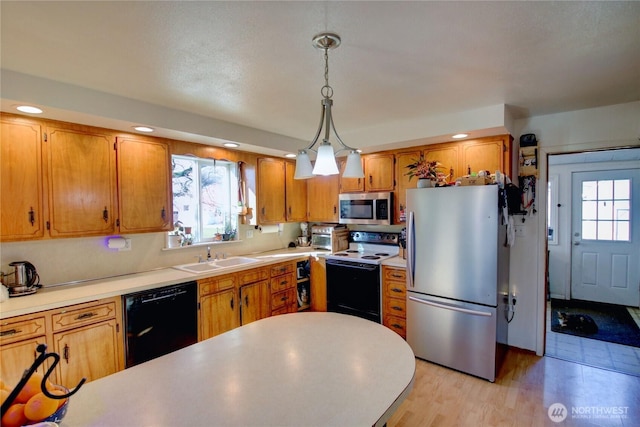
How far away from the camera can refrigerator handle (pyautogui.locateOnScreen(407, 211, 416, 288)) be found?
301 centimetres

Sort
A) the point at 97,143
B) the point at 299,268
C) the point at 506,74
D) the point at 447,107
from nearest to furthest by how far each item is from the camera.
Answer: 1. the point at 506,74
2. the point at 97,143
3. the point at 447,107
4. the point at 299,268

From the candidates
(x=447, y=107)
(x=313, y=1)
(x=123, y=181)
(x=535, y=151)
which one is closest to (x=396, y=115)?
(x=447, y=107)

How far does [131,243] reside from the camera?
291cm

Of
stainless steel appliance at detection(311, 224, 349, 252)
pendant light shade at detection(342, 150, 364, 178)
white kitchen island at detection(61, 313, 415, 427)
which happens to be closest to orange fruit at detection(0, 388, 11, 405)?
white kitchen island at detection(61, 313, 415, 427)

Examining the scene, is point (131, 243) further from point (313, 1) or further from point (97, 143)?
point (313, 1)

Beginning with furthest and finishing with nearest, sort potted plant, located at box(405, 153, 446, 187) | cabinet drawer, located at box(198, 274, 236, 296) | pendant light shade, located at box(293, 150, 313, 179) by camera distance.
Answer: potted plant, located at box(405, 153, 446, 187) < cabinet drawer, located at box(198, 274, 236, 296) < pendant light shade, located at box(293, 150, 313, 179)

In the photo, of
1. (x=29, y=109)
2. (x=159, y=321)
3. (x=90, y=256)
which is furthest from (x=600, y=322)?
(x=29, y=109)

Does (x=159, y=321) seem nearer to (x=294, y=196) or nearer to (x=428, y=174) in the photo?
(x=294, y=196)

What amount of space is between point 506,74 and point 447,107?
67cm

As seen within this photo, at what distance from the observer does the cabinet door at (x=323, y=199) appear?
4.17m

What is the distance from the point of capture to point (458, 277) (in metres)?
2.75

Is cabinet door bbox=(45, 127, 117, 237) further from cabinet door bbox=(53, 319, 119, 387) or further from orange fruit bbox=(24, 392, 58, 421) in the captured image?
orange fruit bbox=(24, 392, 58, 421)

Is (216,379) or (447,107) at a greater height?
(447,107)

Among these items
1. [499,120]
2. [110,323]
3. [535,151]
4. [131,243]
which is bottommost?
[110,323]
